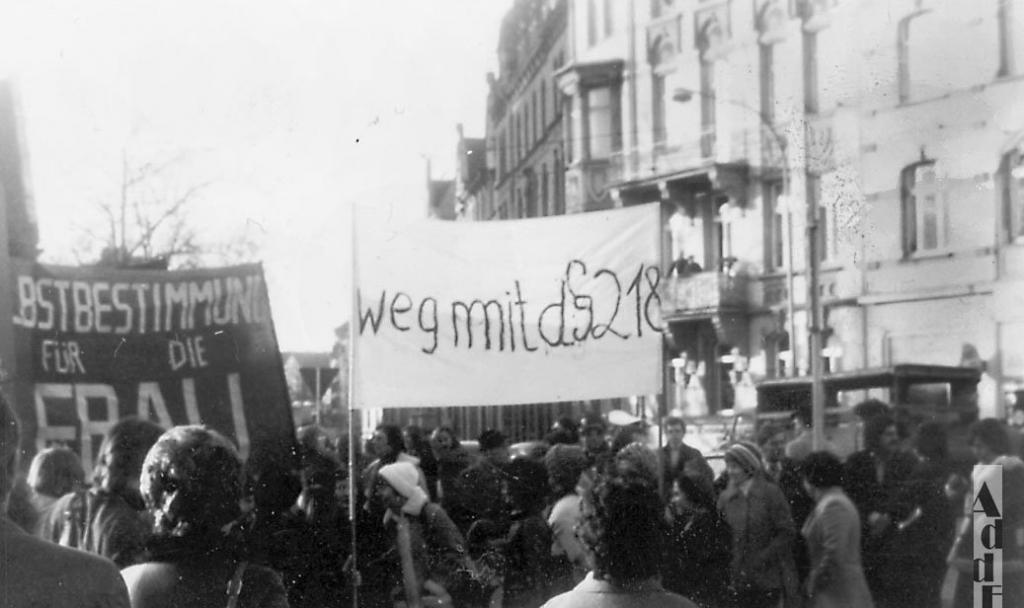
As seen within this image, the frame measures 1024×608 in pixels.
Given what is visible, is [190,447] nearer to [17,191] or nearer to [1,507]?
[1,507]

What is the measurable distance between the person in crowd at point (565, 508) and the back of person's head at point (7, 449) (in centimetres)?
432

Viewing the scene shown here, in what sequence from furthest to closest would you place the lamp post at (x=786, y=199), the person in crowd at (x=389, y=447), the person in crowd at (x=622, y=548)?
the lamp post at (x=786, y=199) → the person in crowd at (x=389, y=447) → the person in crowd at (x=622, y=548)

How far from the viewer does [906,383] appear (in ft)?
34.6

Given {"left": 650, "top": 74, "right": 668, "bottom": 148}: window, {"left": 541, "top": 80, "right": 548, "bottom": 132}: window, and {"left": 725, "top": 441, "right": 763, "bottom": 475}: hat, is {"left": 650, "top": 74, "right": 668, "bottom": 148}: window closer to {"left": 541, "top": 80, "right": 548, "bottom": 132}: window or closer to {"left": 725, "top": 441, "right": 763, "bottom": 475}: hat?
{"left": 541, "top": 80, "right": 548, "bottom": 132}: window

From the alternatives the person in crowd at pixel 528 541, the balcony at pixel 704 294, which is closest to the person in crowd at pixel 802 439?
the person in crowd at pixel 528 541

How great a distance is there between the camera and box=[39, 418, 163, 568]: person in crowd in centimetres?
462

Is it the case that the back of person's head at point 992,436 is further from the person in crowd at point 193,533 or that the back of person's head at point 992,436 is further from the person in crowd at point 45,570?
the person in crowd at point 45,570

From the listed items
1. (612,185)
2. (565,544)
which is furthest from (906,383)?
(612,185)

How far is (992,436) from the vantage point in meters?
6.73

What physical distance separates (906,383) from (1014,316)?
1167mm

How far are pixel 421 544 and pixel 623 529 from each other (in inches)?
157

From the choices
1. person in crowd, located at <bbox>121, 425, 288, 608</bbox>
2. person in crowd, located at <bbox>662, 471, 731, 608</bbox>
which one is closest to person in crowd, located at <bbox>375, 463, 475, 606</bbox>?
person in crowd, located at <bbox>662, 471, 731, 608</bbox>

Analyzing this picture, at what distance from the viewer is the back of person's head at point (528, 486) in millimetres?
7180

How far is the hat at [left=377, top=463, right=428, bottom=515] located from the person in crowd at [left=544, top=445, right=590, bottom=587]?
671 millimetres
